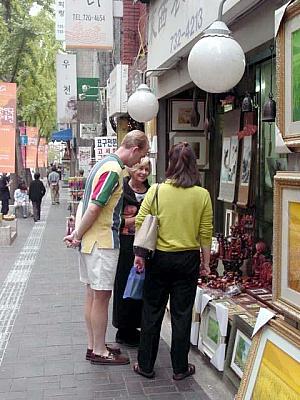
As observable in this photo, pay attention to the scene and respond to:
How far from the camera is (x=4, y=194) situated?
19.2 meters

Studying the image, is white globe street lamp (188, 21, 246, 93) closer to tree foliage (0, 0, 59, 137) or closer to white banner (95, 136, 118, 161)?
white banner (95, 136, 118, 161)

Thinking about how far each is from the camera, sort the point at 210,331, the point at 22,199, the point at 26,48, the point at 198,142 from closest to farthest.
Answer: the point at 210,331, the point at 198,142, the point at 22,199, the point at 26,48

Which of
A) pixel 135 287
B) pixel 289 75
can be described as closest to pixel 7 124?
pixel 135 287

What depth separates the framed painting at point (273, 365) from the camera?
7.07 ft

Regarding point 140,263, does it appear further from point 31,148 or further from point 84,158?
point 31,148

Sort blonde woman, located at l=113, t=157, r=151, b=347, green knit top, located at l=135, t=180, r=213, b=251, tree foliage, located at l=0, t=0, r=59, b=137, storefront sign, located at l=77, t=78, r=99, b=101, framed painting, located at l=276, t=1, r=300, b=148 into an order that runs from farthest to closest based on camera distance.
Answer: tree foliage, located at l=0, t=0, r=59, b=137
storefront sign, located at l=77, t=78, r=99, b=101
blonde woman, located at l=113, t=157, r=151, b=347
green knit top, located at l=135, t=180, r=213, b=251
framed painting, located at l=276, t=1, r=300, b=148

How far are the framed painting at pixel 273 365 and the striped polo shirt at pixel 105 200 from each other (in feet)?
6.10

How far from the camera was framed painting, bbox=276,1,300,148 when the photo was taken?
6.94ft

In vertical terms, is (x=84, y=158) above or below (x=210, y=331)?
above

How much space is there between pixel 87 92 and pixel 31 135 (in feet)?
29.9

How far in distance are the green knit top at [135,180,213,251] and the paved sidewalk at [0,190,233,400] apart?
1.08 metres

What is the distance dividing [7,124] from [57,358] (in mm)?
8413

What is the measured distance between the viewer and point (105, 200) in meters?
4.03

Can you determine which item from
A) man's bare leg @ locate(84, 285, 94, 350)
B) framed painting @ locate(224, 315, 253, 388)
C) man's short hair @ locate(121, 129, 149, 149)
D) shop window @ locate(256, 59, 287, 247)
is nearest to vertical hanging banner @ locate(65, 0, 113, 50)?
shop window @ locate(256, 59, 287, 247)
